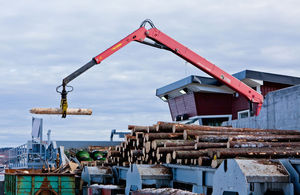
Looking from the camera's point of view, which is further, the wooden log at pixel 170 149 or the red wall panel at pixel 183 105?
the red wall panel at pixel 183 105

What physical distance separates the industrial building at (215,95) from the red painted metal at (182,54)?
22.5 ft

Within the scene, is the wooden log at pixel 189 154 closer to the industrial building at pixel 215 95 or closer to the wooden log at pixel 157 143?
the wooden log at pixel 157 143

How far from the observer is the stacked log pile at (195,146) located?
995 cm

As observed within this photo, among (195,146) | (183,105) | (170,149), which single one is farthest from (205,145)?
(183,105)

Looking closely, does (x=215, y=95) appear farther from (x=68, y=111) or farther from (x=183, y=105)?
(x=68, y=111)

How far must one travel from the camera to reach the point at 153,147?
490 inches

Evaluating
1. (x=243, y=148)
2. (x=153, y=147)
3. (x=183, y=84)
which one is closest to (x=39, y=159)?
(x=183, y=84)

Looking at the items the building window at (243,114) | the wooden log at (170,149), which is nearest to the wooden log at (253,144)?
the wooden log at (170,149)

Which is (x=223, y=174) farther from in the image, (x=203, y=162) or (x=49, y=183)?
(x=49, y=183)

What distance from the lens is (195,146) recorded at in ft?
37.1

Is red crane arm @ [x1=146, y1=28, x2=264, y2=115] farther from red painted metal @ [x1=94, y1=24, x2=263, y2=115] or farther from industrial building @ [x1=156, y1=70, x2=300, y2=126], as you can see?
industrial building @ [x1=156, y1=70, x2=300, y2=126]

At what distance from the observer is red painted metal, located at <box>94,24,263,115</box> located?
67.0 ft

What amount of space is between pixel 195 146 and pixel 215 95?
2453 centimetres

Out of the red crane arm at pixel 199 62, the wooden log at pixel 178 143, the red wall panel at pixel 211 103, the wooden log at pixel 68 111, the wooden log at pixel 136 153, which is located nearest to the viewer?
the wooden log at pixel 178 143
